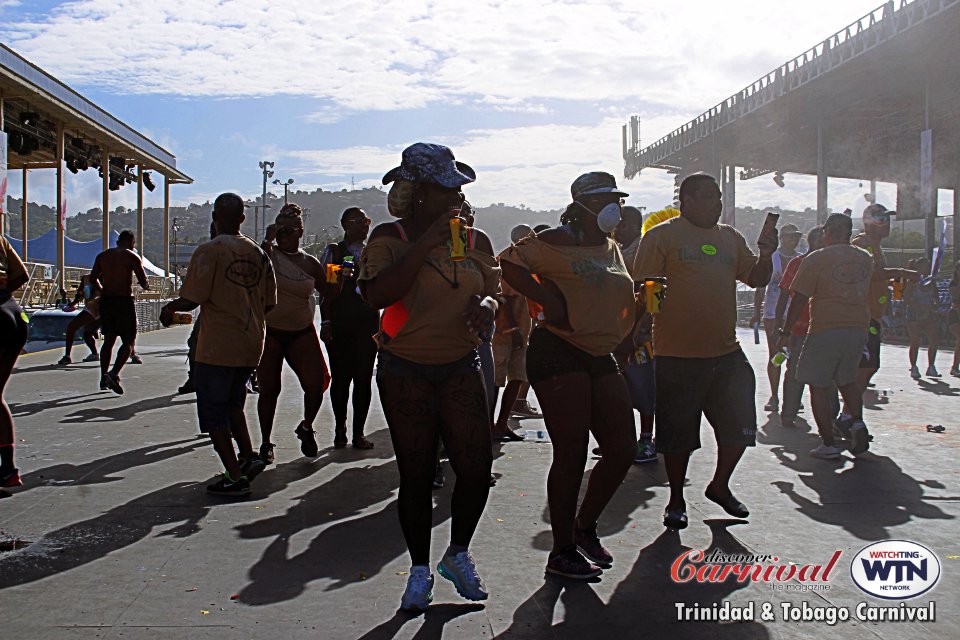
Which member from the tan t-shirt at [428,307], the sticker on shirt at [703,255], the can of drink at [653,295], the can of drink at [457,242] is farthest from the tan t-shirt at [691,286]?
the can of drink at [457,242]

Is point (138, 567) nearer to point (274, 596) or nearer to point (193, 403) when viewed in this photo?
point (274, 596)

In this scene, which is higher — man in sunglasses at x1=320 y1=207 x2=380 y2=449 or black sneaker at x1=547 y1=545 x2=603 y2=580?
man in sunglasses at x1=320 y1=207 x2=380 y2=449

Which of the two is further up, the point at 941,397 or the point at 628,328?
the point at 628,328

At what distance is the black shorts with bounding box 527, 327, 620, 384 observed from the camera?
4.07 meters

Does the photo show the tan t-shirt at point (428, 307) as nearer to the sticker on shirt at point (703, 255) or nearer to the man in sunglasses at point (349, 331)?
the sticker on shirt at point (703, 255)

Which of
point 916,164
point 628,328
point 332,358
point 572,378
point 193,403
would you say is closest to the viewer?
point 572,378

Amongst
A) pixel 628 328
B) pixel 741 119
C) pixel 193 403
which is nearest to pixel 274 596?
pixel 628 328

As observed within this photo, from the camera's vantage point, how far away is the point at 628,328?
450 centimetres

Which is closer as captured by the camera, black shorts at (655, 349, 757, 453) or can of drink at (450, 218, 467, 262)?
can of drink at (450, 218, 467, 262)

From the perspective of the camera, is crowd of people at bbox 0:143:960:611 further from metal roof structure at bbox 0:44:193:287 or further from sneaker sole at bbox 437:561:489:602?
metal roof structure at bbox 0:44:193:287

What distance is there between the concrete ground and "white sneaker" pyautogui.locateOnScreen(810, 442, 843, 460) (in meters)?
0.07

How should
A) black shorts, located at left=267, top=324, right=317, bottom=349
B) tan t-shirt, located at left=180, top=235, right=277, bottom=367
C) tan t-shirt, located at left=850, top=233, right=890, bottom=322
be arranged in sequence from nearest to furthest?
tan t-shirt, located at left=180, top=235, right=277, bottom=367
black shorts, located at left=267, top=324, right=317, bottom=349
tan t-shirt, located at left=850, top=233, right=890, bottom=322

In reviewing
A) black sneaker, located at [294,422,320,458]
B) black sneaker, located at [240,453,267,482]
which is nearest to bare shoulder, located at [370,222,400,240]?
black sneaker, located at [240,453,267,482]

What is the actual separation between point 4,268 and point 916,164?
166 feet
